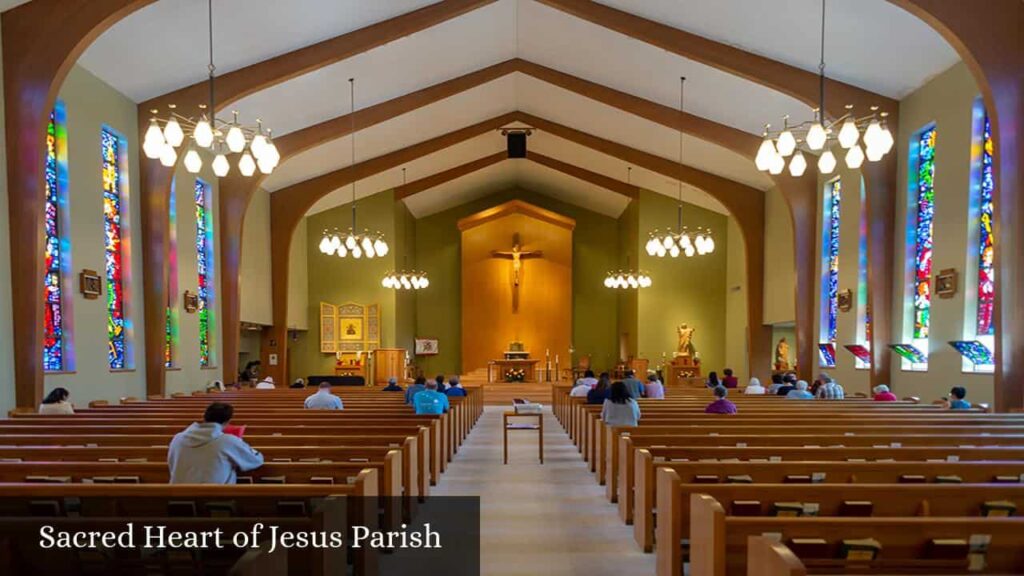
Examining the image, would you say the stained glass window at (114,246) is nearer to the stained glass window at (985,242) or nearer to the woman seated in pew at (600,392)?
the woman seated in pew at (600,392)

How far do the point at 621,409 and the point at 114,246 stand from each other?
7085mm

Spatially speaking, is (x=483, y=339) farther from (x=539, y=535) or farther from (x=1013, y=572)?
(x=1013, y=572)

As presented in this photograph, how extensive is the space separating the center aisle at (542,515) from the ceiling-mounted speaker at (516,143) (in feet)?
26.9

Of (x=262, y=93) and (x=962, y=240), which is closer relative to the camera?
(x=962, y=240)

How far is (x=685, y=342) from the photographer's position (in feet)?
56.9

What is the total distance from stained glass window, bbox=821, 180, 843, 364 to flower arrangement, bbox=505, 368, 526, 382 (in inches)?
316

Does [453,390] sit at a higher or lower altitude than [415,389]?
lower

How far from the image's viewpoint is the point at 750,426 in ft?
17.6

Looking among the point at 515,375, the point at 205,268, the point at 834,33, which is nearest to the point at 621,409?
the point at 834,33

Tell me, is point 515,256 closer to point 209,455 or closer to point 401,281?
point 401,281

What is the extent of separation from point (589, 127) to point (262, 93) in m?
6.37

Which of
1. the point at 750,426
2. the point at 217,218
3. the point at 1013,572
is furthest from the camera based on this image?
the point at 217,218

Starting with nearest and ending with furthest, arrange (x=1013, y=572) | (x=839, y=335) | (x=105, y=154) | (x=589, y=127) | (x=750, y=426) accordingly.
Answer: (x=1013, y=572)
(x=750, y=426)
(x=105, y=154)
(x=839, y=335)
(x=589, y=127)

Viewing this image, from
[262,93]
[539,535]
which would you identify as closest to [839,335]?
[539,535]
